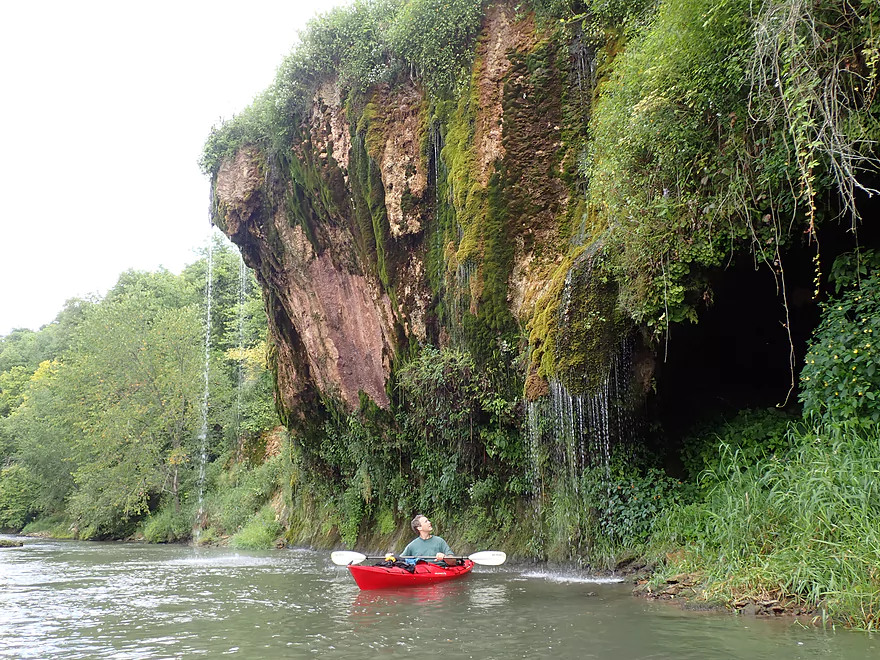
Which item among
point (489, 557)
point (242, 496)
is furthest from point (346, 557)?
point (242, 496)

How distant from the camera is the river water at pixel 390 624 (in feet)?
15.4

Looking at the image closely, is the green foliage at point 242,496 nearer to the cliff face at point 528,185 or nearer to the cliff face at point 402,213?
the cliff face at point 528,185

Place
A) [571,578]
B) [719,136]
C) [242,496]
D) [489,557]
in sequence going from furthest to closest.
Result: [242,496] < [489,557] < [571,578] < [719,136]

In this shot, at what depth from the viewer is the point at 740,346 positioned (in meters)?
10.0

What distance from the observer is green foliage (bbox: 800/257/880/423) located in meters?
6.21

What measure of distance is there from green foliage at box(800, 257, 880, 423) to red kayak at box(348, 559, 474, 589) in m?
4.87

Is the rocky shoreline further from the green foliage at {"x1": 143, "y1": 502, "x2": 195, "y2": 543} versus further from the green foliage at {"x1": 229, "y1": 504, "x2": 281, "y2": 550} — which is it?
the green foliage at {"x1": 143, "y1": 502, "x2": 195, "y2": 543}

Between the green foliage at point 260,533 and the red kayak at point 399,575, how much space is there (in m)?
12.3

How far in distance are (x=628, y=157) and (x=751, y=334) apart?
3.65 m

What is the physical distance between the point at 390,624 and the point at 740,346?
22.6ft

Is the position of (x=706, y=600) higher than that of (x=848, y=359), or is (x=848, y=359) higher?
(x=848, y=359)

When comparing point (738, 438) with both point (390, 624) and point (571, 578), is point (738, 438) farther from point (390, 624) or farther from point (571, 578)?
point (390, 624)

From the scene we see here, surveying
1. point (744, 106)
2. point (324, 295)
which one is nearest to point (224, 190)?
point (324, 295)

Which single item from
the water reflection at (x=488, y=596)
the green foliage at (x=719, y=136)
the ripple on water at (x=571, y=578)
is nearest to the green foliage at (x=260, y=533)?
the ripple on water at (x=571, y=578)
